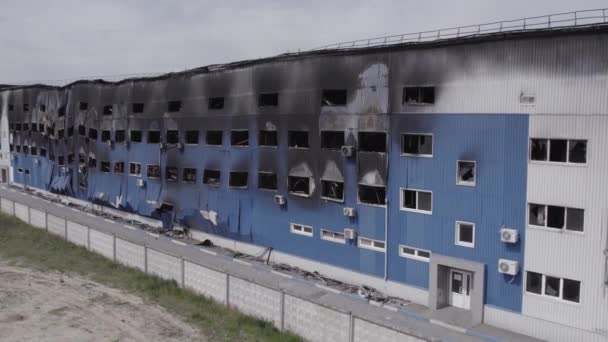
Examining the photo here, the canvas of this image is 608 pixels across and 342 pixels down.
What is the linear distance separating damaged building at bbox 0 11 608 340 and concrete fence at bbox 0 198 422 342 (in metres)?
7.31

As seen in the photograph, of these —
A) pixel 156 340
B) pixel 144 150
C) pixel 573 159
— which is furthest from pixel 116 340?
pixel 144 150

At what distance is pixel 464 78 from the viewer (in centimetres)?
2198

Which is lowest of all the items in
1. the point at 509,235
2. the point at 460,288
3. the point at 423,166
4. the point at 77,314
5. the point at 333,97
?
the point at 77,314

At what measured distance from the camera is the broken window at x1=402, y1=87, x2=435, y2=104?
2352 centimetres

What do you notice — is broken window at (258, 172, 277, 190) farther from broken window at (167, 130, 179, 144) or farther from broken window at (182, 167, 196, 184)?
broken window at (167, 130, 179, 144)

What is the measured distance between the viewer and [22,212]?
41.9 metres

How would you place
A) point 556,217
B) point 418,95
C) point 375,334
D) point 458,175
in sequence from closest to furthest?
1. point 375,334
2. point 556,217
3. point 458,175
4. point 418,95

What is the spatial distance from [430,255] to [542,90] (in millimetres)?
8593

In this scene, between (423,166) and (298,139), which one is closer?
(423,166)

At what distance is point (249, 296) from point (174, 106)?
68.0 ft

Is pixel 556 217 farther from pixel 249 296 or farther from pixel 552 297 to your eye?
pixel 249 296

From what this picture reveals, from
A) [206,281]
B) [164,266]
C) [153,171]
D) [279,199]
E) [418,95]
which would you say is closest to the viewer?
[206,281]

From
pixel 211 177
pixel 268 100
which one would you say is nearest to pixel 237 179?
pixel 211 177

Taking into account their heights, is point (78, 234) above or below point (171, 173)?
below
